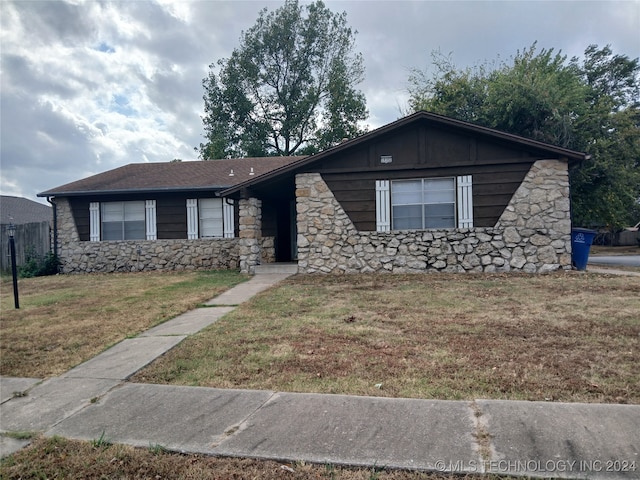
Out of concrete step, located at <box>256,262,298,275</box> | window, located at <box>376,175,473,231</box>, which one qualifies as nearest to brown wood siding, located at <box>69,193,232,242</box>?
concrete step, located at <box>256,262,298,275</box>

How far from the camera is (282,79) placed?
32.3m

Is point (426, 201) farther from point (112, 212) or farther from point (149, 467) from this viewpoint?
point (112, 212)

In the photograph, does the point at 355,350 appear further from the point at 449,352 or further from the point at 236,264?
the point at 236,264

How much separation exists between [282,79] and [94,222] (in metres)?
20.3

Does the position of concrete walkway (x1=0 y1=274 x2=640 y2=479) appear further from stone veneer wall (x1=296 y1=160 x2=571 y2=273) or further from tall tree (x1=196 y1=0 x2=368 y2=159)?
tall tree (x1=196 y1=0 x2=368 y2=159)

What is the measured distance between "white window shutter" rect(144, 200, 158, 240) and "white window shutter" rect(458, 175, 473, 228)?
10.8 meters

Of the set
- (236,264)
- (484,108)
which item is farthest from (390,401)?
(484,108)

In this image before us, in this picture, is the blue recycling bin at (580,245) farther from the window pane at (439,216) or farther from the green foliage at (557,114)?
the green foliage at (557,114)

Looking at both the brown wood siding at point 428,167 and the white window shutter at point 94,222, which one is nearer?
the brown wood siding at point 428,167

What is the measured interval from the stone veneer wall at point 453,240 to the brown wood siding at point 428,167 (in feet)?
0.79

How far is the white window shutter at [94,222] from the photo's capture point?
16.3 metres

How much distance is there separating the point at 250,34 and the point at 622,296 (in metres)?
30.7

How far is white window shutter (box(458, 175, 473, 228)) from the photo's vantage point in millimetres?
11805

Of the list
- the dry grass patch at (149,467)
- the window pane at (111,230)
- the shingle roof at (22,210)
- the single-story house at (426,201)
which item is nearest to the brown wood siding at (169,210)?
the window pane at (111,230)
